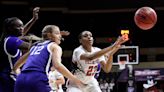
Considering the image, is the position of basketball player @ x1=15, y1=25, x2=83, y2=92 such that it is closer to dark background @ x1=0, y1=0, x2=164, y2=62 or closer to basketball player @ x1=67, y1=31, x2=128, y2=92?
basketball player @ x1=67, y1=31, x2=128, y2=92

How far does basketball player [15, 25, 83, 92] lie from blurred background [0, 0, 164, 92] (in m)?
12.4

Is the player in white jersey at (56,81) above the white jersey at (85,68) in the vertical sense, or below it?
below

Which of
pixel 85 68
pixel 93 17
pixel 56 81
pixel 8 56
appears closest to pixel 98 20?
pixel 93 17

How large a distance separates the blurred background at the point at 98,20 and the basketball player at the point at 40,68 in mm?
12386

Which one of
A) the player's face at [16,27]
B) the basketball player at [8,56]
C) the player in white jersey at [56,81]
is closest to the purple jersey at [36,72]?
the basketball player at [8,56]

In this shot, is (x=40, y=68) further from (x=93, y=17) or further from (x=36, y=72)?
(x=93, y=17)

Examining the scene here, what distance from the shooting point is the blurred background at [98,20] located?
55.3 ft

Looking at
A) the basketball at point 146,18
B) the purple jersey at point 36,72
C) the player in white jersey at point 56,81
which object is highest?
the basketball at point 146,18

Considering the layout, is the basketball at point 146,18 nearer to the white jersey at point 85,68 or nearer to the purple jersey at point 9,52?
the white jersey at point 85,68

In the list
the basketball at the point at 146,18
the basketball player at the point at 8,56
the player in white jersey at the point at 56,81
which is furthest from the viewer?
the player in white jersey at the point at 56,81

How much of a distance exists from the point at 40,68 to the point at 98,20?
1399 cm

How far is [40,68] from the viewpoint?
163 inches

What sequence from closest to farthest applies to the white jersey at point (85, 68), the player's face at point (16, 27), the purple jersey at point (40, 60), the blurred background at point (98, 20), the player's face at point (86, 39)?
the purple jersey at point (40, 60) < the player's face at point (16, 27) < the white jersey at point (85, 68) < the player's face at point (86, 39) < the blurred background at point (98, 20)

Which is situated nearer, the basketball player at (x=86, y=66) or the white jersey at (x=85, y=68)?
the basketball player at (x=86, y=66)
